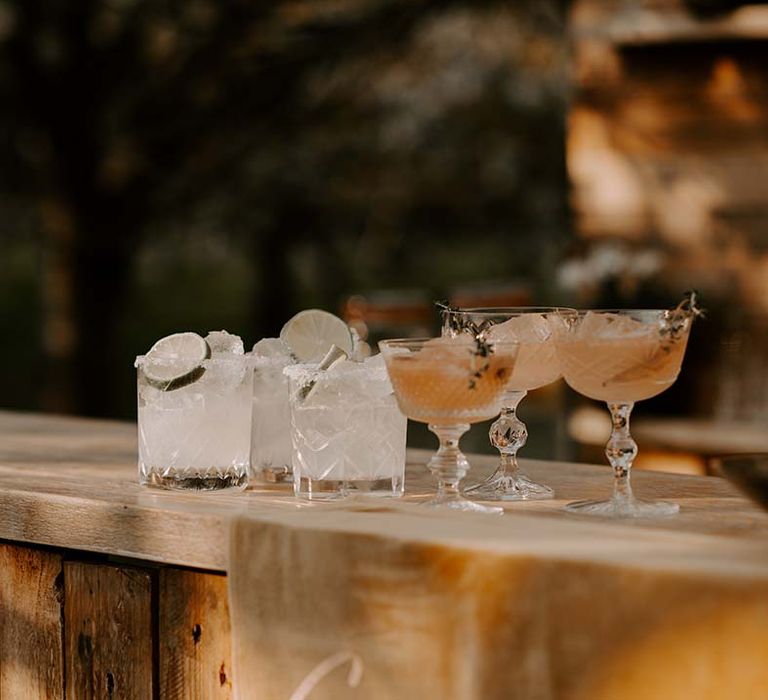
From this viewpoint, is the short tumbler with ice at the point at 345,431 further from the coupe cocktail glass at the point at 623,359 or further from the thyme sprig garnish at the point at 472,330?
the coupe cocktail glass at the point at 623,359

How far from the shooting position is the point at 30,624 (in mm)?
1739

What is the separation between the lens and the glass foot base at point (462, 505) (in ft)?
4.79

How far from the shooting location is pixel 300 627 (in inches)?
54.5

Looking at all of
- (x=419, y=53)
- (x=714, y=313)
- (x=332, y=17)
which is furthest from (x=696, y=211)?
(x=419, y=53)

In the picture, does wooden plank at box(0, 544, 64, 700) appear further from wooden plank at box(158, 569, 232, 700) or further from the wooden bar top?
wooden plank at box(158, 569, 232, 700)

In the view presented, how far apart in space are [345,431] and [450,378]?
210mm

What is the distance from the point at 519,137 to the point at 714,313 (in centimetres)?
637

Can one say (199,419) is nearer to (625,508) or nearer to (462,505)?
(462,505)

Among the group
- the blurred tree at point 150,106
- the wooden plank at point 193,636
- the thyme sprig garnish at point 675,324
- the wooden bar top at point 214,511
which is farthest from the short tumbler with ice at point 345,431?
the blurred tree at point 150,106

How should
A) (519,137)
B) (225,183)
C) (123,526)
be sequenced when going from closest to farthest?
(123,526) → (225,183) → (519,137)

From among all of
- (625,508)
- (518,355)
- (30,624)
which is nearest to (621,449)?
(625,508)

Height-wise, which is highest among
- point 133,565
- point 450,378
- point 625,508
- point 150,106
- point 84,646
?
point 150,106

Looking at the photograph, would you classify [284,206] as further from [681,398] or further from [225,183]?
[681,398]

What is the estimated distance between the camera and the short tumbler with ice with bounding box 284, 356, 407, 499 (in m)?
1.57
